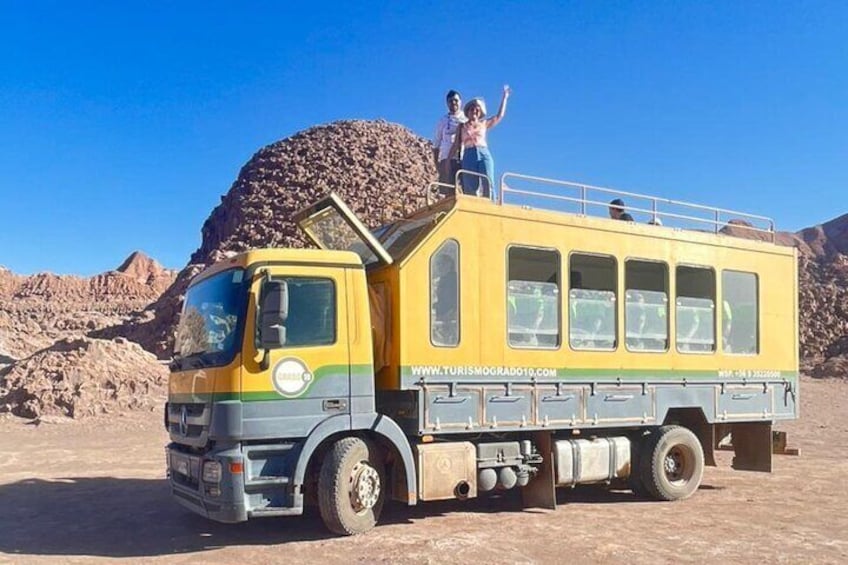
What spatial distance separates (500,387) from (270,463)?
2673mm

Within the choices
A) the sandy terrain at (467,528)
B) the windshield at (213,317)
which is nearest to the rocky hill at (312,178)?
the sandy terrain at (467,528)

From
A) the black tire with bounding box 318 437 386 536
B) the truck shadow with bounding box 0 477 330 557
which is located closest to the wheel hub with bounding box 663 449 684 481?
the black tire with bounding box 318 437 386 536

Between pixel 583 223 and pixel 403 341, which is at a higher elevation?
pixel 583 223

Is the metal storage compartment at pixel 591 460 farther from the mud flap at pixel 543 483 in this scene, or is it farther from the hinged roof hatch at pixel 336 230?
the hinged roof hatch at pixel 336 230

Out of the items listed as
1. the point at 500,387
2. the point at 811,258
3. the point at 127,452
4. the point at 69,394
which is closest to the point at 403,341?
the point at 500,387

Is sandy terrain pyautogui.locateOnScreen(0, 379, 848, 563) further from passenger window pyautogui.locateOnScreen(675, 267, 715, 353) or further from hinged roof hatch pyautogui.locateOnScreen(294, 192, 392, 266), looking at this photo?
hinged roof hatch pyautogui.locateOnScreen(294, 192, 392, 266)

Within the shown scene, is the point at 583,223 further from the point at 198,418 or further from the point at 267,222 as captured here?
the point at 267,222

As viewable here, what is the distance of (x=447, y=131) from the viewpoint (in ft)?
34.4

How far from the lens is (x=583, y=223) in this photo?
9.38 m

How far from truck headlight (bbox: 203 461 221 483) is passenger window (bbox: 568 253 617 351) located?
4.25 metres

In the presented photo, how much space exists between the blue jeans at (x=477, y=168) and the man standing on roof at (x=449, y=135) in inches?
8.7

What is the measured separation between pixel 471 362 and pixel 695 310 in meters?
Result: 3.67

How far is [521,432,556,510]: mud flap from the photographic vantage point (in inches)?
355

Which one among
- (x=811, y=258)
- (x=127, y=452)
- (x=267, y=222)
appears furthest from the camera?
(x=267, y=222)
